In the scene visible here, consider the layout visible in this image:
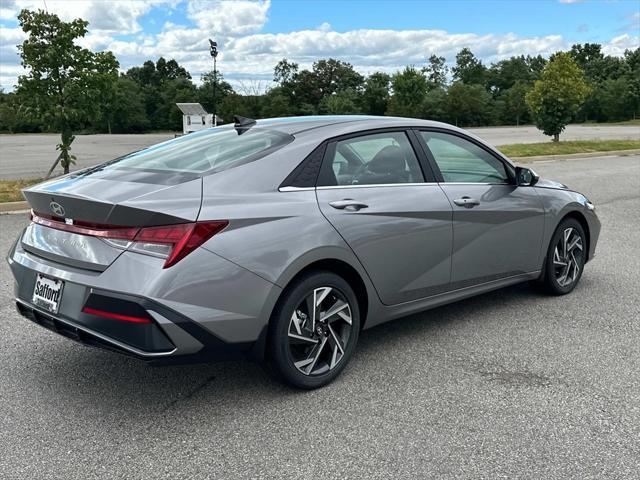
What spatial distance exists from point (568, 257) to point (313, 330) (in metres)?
2.88

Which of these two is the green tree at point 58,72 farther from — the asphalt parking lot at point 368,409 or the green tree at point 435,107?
the green tree at point 435,107

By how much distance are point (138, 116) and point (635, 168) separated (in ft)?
224

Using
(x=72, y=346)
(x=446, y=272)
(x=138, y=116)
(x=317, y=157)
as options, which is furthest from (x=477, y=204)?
(x=138, y=116)

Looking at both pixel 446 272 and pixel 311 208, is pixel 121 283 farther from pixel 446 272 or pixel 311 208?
pixel 446 272

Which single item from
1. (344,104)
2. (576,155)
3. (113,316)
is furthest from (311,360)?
(344,104)

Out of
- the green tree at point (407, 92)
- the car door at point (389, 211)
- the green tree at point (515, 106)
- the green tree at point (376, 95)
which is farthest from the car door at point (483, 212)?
the green tree at point (515, 106)

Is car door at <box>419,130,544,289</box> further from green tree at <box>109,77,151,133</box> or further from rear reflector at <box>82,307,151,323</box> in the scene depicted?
green tree at <box>109,77,151,133</box>

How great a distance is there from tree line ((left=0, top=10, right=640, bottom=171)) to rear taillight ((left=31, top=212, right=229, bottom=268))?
1001 cm

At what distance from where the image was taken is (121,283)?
9.64 ft

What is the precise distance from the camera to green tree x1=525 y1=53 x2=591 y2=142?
2234 centimetres

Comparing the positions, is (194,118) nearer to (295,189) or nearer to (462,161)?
(462,161)

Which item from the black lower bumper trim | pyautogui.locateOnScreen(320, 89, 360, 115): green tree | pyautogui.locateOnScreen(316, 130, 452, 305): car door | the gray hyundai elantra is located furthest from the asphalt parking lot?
pyautogui.locateOnScreen(320, 89, 360, 115): green tree

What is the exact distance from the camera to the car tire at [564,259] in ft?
17.0

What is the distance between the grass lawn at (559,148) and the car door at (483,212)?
1426 cm
